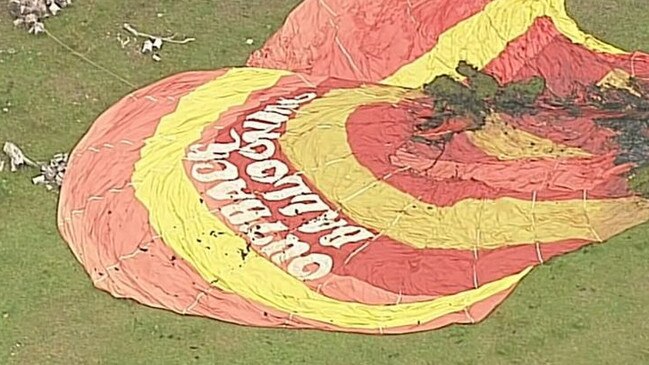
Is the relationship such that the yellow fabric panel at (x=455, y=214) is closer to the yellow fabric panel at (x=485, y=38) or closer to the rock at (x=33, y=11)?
the yellow fabric panel at (x=485, y=38)

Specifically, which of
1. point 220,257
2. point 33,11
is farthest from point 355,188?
point 33,11

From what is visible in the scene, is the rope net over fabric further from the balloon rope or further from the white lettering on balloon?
the balloon rope

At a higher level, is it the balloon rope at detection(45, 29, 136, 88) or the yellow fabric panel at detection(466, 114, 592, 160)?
the yellow fabric panel at detection(466, 114, 592, 160)

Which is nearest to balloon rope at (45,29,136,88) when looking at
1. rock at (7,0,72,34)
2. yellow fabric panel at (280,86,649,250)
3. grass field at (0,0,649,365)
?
rock at (7,0,72,34)

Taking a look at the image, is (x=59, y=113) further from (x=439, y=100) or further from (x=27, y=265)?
(x=439, y=100)

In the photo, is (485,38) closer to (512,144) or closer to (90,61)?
(512,144)

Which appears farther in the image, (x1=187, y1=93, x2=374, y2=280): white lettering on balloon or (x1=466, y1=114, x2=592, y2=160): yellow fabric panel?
(x1=466, y1=114, x2=592, y2=160): yellow fabric panel

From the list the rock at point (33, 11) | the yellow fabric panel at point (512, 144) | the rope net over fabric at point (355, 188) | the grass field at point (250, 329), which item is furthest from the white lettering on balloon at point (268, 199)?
the rock at point (33, 11)
